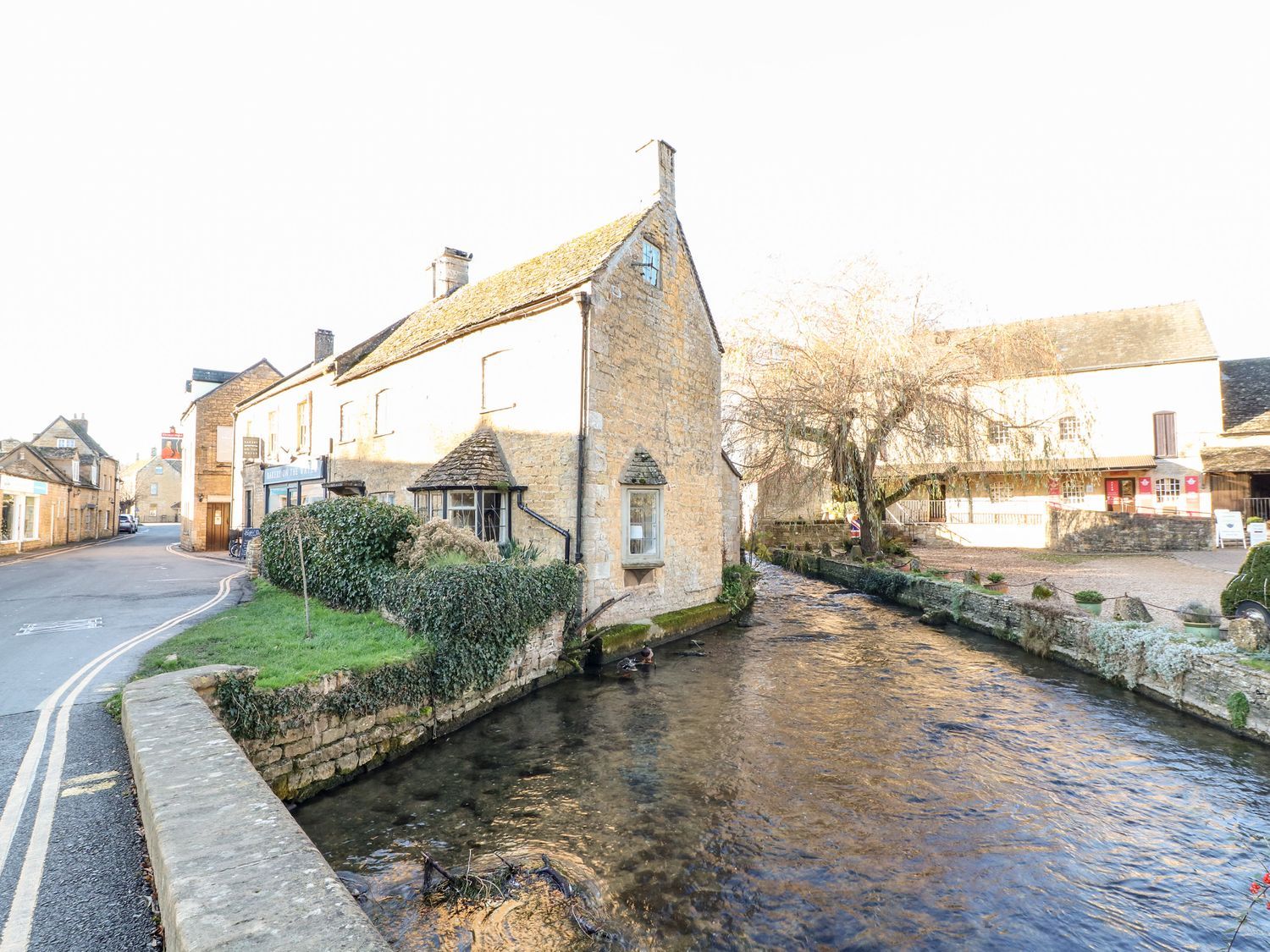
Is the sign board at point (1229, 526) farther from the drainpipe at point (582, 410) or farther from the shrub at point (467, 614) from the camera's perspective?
the shrub at point (467, 614)

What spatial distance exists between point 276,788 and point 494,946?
10.8ft

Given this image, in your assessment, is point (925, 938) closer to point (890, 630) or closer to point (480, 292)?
point (890, 630)

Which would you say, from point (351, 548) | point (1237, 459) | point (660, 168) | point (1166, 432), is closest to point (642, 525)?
point (351, 548)

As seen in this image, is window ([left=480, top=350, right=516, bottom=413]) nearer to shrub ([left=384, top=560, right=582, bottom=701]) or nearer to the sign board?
shrub ([left=384, top=560, right=582, bottom=701])

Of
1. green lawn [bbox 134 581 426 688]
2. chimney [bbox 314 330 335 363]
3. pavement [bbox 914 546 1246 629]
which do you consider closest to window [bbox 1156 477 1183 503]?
pavement [bbox 914 546 1246 629]

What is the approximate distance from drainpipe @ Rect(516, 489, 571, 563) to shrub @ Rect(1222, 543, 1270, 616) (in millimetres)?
11376

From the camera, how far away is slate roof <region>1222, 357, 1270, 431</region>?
29031mm

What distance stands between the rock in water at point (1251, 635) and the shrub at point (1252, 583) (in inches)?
54.9

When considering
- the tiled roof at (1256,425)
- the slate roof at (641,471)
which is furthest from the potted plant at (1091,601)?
the tiled roof at (1256,425)

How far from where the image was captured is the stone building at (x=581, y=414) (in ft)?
41.2

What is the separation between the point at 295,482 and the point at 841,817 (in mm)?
21505

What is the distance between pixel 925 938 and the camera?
477cm

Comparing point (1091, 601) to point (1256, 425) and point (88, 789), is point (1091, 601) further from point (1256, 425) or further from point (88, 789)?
point (1256, 425)

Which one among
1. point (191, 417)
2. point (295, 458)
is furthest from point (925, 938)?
point (191, 417)
